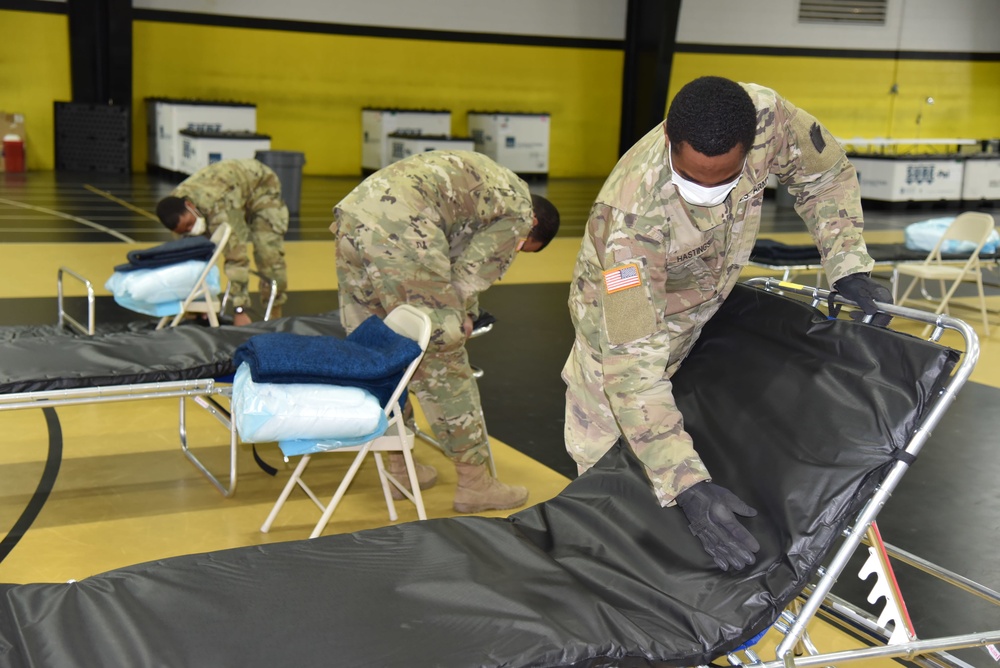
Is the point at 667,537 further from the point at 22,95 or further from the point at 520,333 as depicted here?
the point at 22,95

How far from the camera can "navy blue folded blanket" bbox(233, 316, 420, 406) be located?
2873 mm

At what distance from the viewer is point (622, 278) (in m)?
2.03

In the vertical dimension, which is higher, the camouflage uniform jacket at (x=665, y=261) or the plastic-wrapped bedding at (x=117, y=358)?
the camouflage uniform jacket at (x=665, y=261)

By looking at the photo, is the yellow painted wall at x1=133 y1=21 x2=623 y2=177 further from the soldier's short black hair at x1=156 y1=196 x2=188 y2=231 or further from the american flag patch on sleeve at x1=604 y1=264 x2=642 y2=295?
the american flag patch on sleeve at x1=604 y1=264 x2=642 y2=295

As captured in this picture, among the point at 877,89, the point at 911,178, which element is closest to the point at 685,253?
the point at 911,178

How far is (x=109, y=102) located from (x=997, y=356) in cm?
1289

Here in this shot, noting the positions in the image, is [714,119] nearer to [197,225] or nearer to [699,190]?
[699,190]

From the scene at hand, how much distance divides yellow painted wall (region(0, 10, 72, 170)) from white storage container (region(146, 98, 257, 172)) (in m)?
1.54

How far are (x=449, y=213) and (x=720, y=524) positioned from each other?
1802mm

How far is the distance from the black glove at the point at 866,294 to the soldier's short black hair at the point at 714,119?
1.82 ft

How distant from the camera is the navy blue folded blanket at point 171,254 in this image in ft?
15.8

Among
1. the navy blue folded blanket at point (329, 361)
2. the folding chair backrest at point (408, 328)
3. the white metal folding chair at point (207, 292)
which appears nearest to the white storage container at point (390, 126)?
the white metal folding chair at point (207, 292)

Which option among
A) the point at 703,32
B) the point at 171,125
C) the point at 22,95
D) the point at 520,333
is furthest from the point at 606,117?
the point at 520,333

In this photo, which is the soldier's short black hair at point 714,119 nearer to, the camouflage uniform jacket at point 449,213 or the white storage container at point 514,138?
the camouflage uniform jacket at point 449,213
